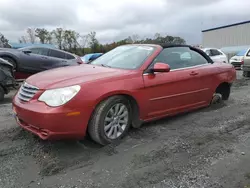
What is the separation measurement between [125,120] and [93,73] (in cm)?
84

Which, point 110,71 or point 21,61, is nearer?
point 110,71

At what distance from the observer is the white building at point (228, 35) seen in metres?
36.4

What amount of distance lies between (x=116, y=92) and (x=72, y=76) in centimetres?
65

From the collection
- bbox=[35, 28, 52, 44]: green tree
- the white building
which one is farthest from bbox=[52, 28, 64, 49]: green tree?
the white building

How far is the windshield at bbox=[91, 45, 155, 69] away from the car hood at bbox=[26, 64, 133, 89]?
0.31 m

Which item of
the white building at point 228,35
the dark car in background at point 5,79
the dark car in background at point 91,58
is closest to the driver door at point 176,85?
the dark car in background at point 91,58

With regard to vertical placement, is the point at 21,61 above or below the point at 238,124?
above

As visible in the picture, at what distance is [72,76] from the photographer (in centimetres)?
402

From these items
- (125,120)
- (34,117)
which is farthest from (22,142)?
(125,120)

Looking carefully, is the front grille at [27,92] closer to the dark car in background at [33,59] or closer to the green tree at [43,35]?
the dark car in background at [33,59]

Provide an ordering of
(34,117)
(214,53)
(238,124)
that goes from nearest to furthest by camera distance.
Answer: (34,117)
(238,124)
(214,53)

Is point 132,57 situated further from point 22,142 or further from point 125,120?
point 22,142

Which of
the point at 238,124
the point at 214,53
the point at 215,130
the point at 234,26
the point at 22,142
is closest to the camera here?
the point at 22,142

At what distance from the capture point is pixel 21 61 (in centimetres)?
989
